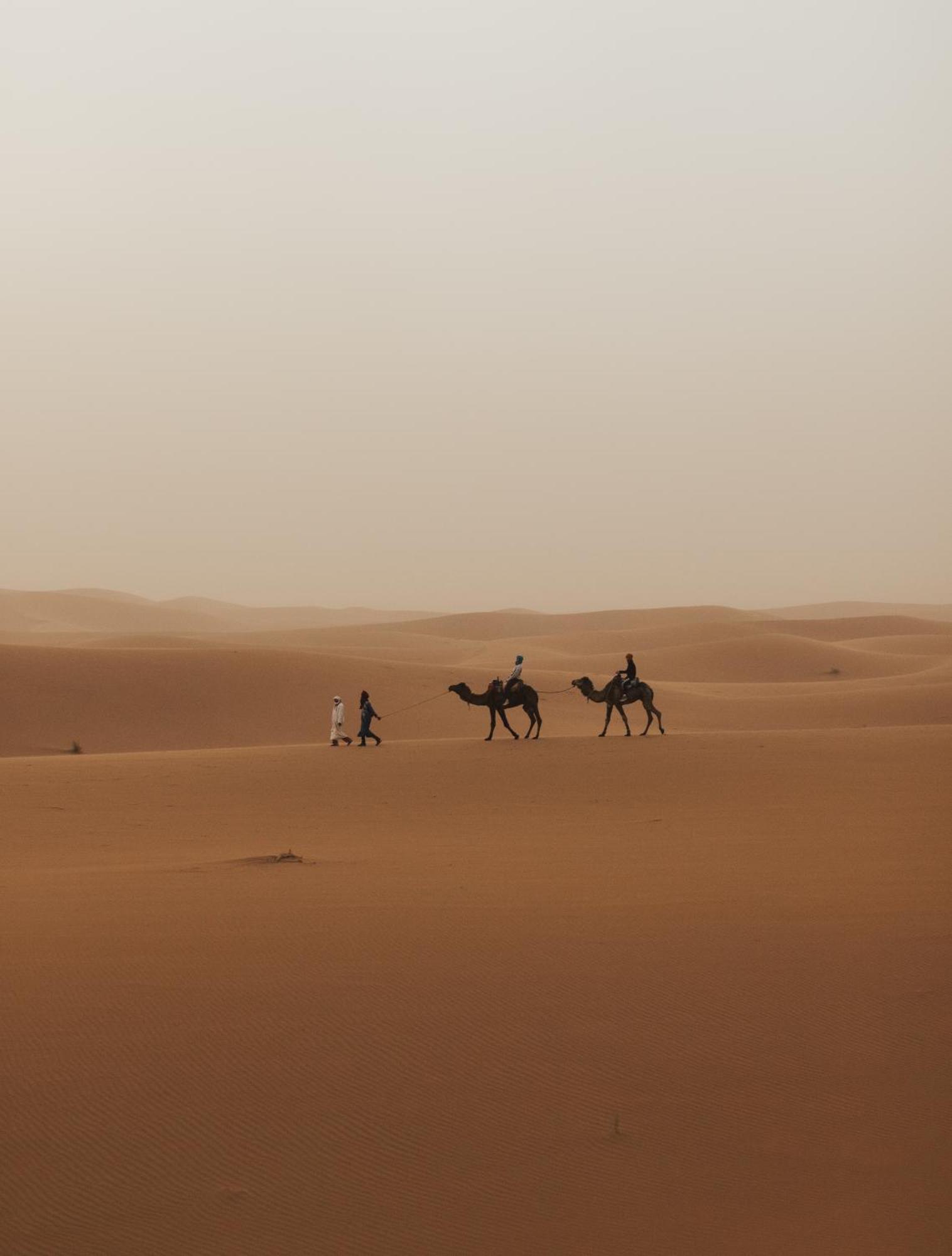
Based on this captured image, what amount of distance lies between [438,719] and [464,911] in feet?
73.3

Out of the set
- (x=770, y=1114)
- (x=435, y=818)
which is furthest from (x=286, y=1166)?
(x=435, y=818)

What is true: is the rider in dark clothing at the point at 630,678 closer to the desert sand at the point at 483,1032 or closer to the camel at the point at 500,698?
the camel at the point at 500,698

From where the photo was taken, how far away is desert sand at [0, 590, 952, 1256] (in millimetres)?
4293

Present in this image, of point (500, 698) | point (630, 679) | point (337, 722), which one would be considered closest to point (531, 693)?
point (500, 698)

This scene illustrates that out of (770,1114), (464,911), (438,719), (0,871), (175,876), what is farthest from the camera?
(438,719)

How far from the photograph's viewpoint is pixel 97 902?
8.87m

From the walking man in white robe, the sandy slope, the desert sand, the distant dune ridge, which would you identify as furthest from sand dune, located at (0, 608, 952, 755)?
the sandy slope

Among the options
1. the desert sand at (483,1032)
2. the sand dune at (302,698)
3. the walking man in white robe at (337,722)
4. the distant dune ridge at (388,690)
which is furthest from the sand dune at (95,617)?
the desert sand at (483,1032)

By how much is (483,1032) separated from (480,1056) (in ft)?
0.91

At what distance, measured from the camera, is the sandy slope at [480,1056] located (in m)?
4.26

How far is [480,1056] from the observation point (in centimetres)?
551

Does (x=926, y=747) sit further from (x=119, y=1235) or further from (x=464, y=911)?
(x=119, y=1235)

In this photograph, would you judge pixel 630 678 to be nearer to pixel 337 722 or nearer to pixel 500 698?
pixel 500 698

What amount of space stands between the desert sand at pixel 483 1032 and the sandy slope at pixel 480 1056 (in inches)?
0.7
